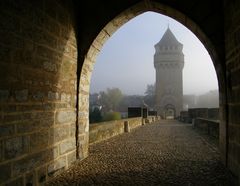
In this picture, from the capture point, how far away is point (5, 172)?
2.75 m

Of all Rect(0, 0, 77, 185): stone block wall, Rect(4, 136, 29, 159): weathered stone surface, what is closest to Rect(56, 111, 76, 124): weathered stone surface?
Rect(0, 0, 77, 185): stone block wall

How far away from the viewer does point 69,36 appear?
4.51 meters

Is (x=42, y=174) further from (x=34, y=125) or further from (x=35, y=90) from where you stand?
(x=35, y=90)

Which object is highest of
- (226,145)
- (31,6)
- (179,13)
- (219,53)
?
(179,13)

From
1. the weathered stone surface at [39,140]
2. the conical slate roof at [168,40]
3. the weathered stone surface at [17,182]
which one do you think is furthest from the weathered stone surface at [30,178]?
the conical slate roof at [168,40]

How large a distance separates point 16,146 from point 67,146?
59.4 inches

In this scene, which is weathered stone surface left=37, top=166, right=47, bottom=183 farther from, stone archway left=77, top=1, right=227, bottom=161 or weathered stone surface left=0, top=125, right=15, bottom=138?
stone archway left=77, top=1, right=227, bottom=161

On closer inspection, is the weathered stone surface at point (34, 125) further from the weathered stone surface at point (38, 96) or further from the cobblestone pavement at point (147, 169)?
the cobblestone pavement at point (147, 169)

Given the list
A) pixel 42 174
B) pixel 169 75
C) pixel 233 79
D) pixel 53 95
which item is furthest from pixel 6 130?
pixel 169 75

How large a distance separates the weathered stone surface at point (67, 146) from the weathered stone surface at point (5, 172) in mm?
1390

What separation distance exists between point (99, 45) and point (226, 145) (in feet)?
9.04

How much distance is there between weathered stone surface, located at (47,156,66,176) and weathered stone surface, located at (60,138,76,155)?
0.37 ft

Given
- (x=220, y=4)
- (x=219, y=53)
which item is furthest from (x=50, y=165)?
(x=220, y=4)

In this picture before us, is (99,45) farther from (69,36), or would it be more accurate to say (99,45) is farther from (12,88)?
(12,88)
